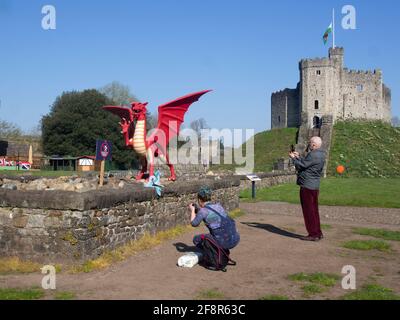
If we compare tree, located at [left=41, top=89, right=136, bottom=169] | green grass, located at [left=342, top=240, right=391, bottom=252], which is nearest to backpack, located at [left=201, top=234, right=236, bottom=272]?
green grass, located at [left=342, top=240, right=391, bottom=252]

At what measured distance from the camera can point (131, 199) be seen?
291 inches

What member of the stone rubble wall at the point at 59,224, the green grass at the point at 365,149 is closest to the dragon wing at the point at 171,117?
the stone rubble wall at the point at 59,224

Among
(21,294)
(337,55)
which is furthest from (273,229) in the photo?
(337,55)

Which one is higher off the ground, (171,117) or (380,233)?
(171,117)

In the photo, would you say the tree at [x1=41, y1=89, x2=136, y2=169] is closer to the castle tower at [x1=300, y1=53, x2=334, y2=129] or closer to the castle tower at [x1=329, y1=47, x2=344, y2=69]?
the castle tower at [x1=300, y1=53, x2=334, y2=129]

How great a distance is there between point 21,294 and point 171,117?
6016 millimetres

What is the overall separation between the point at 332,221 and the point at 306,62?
45588 millimetres

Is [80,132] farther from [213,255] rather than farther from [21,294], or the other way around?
[21,294]

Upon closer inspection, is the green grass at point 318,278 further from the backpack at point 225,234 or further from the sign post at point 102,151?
the sign post at point 102,151

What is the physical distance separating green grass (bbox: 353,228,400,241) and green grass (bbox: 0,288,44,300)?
7137mm

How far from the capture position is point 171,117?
33.1 ft

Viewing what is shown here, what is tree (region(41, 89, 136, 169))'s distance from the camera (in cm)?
4431
